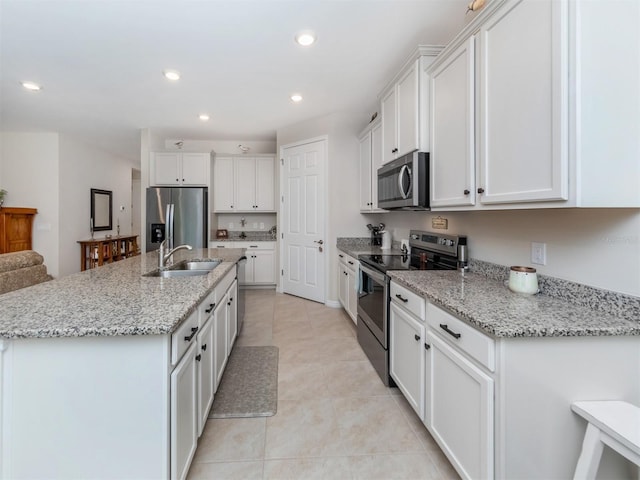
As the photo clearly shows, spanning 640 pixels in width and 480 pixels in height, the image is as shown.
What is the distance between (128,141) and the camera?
5.75 metres

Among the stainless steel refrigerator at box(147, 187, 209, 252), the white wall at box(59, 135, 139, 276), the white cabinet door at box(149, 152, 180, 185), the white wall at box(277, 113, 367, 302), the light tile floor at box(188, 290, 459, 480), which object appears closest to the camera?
the light tile floor at box(188, 290, 459, 480)

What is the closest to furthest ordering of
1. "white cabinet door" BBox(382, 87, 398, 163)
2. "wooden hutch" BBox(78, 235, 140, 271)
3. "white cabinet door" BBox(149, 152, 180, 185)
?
"white cabinet door" BBox(382, 87, 398, 163)
"white cabinet door" BBox(149, 152, 180, 185)
"wooden hutch" BBox(78, 235, 140, 271)

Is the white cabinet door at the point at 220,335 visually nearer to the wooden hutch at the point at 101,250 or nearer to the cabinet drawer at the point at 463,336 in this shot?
the cabinet drawer at the point at 463,336

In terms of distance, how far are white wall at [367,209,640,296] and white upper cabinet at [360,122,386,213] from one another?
150cm

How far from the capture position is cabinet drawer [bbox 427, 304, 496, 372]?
1146 millimetres

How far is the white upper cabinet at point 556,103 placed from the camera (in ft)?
3.57

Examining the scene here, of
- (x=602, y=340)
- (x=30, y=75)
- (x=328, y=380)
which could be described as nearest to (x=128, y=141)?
(x=30, y=75)

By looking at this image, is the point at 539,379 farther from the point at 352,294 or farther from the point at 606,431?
the point at 352,294

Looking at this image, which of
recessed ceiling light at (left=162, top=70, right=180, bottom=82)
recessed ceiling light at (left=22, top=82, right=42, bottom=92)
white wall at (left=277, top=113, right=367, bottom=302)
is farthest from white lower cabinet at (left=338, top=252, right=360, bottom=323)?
recessed ceiling light at (left=22, top=82, right=42, bottom=92)

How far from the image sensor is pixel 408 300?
1.85 m

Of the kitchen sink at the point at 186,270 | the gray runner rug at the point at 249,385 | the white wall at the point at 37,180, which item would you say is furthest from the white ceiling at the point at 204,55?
the gray runner rug at the point at 249,385

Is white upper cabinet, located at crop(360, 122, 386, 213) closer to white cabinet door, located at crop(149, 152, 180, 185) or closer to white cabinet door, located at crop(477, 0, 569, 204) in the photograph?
white cabinet door, located at crop(477, 0, 569, 204)

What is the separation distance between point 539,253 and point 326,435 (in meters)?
1.54

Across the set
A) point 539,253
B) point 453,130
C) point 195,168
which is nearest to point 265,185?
point 195,168
